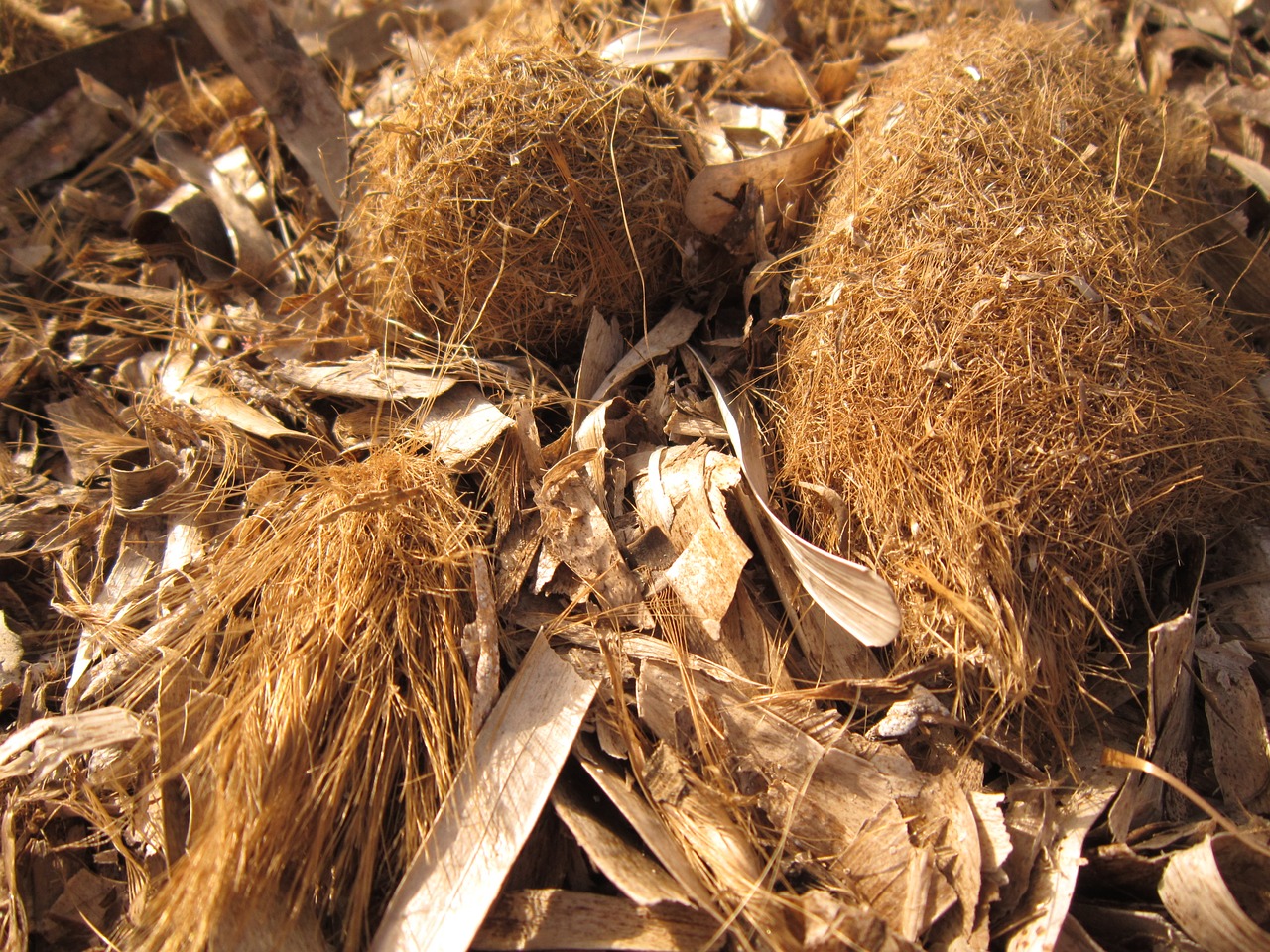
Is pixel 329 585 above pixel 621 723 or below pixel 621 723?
above

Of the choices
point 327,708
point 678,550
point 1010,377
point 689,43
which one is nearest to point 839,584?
point 678,550

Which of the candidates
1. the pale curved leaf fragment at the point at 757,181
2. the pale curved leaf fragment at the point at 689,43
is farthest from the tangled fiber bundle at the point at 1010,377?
the pale curved leaf fragment at the point at 689,43

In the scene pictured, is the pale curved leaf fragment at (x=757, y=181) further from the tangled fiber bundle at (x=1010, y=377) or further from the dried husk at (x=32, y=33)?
the dried husk at (x=32, y=33)

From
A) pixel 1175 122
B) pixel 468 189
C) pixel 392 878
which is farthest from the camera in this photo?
pixel 1175 122

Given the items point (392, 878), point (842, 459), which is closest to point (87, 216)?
point (392, 878)

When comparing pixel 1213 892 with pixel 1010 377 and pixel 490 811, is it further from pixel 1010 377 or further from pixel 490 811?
pixel 490 811

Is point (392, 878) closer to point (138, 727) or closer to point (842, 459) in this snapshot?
point (138, 727)

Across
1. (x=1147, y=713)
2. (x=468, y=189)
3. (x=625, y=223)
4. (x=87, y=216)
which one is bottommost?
(x=1147, y=713)
